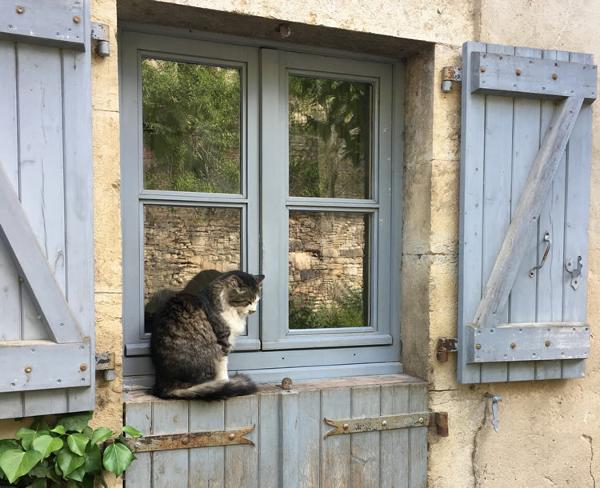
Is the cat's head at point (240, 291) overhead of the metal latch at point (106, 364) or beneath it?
overhead

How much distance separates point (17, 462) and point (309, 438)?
123 centimetres

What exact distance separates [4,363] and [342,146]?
1.82m

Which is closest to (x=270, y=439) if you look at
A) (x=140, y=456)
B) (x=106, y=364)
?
(x=140, y=456)

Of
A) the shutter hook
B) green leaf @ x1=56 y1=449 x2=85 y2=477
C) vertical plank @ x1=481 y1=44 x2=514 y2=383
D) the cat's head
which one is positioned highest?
vertical plank @ x1=481 y1=44 x2=514 y2=383

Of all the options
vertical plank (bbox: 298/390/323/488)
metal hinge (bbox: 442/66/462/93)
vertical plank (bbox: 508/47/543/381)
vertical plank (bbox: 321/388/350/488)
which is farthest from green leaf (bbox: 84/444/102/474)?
metal hinge (bbox: 442/66/462/93)

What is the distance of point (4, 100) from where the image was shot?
6.24 ft

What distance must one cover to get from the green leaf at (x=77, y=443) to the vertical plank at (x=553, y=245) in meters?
2.13

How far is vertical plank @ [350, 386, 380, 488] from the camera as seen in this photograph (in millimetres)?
2568

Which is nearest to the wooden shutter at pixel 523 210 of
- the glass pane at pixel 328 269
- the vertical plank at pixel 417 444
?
the vertical plank at pixel 417 444

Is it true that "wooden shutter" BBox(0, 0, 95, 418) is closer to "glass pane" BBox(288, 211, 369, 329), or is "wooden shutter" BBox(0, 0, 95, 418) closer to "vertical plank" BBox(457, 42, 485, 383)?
"glass pane" BBox(288, 211, 369, 329)

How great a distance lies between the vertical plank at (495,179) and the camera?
2.59 metres

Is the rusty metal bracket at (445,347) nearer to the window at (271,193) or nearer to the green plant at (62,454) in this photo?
the window at (271,193)

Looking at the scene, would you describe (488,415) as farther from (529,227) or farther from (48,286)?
(48,286)

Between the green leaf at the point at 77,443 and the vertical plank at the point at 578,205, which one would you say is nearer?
the green leaf at the point at 77,443
